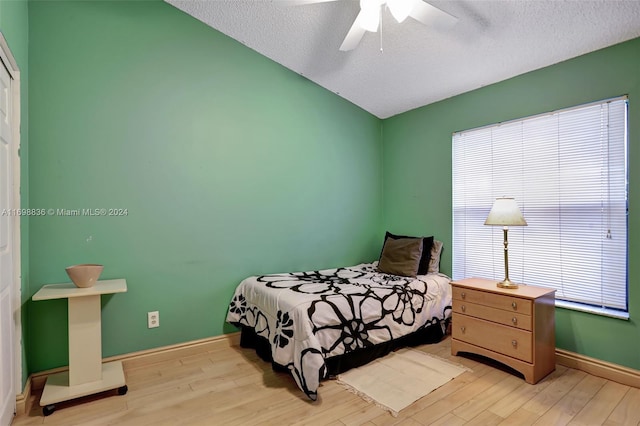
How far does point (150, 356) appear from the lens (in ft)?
8.56

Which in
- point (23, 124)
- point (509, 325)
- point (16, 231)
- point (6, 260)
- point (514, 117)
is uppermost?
point (514, 117)

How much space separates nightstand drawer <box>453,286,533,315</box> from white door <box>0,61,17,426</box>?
2862 mm

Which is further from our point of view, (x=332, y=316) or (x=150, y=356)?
(x=150, y=356)

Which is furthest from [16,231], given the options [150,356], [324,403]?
[324,403]

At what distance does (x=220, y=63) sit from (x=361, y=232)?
7.41ft

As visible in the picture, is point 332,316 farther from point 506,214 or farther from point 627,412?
point 627,412

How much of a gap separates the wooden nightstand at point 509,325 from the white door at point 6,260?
9.37 feet

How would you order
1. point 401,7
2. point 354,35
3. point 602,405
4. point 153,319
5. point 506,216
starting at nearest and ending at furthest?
point 401,7 → point 602,405 → point 354,35 → point 506,216 → point 153,319

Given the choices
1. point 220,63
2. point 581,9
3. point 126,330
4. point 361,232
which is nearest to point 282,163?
point 220,63

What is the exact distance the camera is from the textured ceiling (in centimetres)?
218

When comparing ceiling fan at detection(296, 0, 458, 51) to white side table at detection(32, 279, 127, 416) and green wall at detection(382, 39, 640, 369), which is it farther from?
white side table at detection(32, 279, 127, 416)

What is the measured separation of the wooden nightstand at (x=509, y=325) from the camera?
7.46 ft

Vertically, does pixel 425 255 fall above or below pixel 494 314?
above

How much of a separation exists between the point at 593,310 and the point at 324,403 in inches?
79.6
